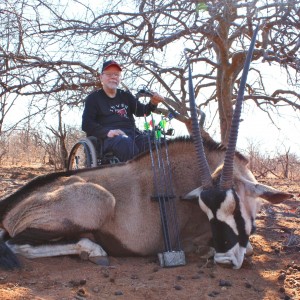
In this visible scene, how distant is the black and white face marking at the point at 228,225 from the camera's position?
4.45 meters

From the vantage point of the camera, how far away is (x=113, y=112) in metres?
6.80

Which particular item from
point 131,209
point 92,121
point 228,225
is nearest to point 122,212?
point 131,209

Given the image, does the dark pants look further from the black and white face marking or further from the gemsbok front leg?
the black and white face marking

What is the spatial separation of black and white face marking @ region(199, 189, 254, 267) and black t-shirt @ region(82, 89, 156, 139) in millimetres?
2349

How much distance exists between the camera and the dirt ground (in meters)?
3.75

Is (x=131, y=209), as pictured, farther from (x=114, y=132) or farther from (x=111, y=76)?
(x=111, y=76)

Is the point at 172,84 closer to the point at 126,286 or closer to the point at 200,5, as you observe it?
the point at 200,5

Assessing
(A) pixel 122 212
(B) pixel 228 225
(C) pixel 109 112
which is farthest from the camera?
(C) pixel 109 112

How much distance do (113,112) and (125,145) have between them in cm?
89

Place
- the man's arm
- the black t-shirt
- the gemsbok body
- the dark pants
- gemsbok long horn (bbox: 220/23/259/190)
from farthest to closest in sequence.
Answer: the black t-shirt < the man's arm < the dark pants < gemsbok long horn (bbox: 220/23/259/190) < the gemsbok body

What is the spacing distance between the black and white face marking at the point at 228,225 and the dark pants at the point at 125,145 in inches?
68.9

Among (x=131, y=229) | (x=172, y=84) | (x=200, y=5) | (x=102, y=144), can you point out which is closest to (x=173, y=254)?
(x=131, y=229)

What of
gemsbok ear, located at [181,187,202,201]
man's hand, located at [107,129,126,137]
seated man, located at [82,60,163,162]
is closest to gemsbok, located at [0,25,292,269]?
gemsbok ear, located at [181,187,202,201]

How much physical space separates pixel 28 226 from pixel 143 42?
5163 mm
